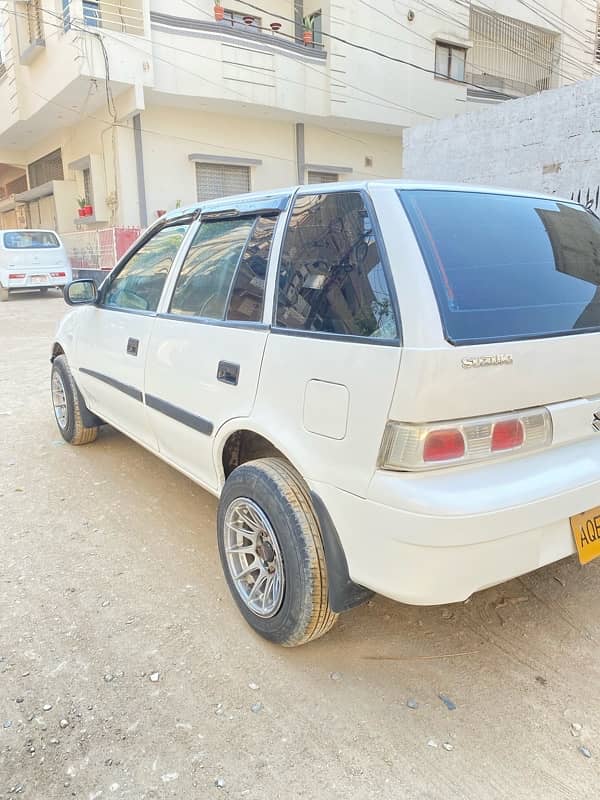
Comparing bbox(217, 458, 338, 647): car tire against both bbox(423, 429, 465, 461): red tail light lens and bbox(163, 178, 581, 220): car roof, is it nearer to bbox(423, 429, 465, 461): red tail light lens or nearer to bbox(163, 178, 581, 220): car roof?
bbox(423, 429, 465, 461): red tail light lens

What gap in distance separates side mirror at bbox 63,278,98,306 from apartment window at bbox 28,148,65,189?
17178mm

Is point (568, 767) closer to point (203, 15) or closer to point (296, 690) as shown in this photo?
point (296, 690)

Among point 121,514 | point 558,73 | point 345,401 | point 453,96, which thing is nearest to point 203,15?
point 453,96

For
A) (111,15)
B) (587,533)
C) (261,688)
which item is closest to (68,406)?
(261,688)

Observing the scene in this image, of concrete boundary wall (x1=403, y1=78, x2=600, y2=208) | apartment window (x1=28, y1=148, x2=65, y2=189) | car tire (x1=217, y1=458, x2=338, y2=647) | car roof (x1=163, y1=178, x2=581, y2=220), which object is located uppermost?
apartment window (x1=28, y1=148, x2=65, y2=189)

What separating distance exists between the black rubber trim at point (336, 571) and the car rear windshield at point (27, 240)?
14.8m

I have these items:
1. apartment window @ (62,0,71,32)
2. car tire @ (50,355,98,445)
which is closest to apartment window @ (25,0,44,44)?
Answer: apartment window @ (62,0,71,32)

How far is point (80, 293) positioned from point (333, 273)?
8.17ft

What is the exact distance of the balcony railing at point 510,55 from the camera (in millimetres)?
18688

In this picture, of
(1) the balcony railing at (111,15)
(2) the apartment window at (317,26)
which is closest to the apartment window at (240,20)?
(2) the apartment window at (317,26)

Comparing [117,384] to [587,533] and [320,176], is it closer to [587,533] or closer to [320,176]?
[587,533]

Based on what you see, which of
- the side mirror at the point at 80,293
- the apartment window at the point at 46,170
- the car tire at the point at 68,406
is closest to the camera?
the side mirror at the point at 80,293

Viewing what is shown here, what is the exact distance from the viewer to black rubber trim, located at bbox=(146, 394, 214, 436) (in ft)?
8.86

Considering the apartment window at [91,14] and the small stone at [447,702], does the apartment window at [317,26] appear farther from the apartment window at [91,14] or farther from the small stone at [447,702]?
the small stone at [447,702]
